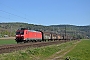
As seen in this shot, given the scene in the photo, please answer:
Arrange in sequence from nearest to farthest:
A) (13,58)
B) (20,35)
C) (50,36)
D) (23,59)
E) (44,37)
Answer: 1. (13,58)
2. (23,59)
3. (20,35)
4. (44,37)
5. (50,36)

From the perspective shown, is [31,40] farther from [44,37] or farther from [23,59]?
[23,59]

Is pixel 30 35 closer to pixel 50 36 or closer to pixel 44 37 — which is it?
pixel 44 37

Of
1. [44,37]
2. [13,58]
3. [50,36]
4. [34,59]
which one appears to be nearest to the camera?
[13,58]

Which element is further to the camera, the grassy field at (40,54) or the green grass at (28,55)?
the grassy field at (40,54)

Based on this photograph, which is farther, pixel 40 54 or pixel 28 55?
pixel 40 54

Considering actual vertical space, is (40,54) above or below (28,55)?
below

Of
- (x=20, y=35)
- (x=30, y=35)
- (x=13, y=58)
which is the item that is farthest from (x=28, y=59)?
(x=30, y=35)

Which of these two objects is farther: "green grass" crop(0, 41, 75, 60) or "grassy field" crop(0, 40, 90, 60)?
"grassy field" crop(0, 40, 90, 60)

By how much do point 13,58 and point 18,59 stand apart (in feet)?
2.24

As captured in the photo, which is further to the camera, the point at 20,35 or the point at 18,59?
the point at 20,35

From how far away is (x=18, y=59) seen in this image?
21.5m

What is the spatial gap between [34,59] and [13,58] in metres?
3.98

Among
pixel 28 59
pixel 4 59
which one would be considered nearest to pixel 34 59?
pixel 28 59

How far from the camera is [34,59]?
2450cm
